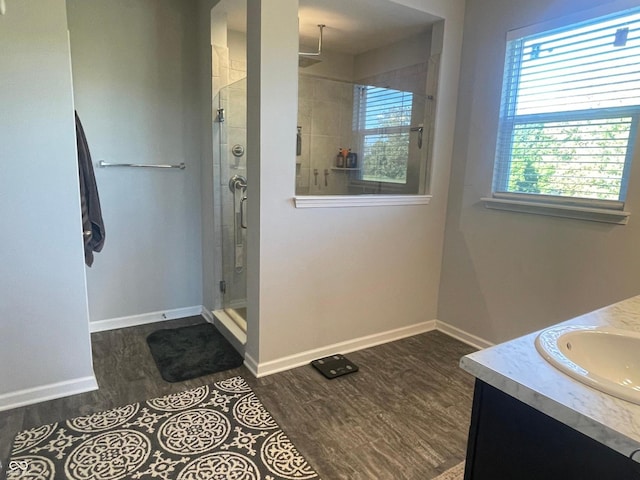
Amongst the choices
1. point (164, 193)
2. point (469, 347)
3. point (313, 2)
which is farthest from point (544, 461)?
point (164, 193)

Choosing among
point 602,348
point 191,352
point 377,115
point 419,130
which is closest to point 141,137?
point 191,352

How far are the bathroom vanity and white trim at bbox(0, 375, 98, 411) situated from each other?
6.89 ft

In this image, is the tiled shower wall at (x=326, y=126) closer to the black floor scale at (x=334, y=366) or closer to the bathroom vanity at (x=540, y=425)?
the black floor scale at (x=334, y=366)

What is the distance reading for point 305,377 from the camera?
2.46m

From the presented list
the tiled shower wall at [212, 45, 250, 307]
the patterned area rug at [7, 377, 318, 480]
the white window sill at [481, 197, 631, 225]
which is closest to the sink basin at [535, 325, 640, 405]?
the patterned area rug at [7, 377, 318, 480]

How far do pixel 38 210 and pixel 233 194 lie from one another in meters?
1.38

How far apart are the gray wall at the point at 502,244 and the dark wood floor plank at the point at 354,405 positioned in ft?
1.47

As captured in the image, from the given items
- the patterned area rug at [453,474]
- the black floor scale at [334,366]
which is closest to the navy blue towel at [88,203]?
the black floor scale at [334,366]

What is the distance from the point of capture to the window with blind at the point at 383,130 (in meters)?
3.00

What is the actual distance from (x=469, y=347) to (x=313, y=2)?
8.65 ft

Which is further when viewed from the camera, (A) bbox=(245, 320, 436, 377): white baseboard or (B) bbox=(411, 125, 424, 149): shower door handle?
(B) bbox=(411, 125, 424, 149): shower door handle

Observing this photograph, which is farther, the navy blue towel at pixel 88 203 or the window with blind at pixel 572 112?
the navy blue towel at pixel 88 203

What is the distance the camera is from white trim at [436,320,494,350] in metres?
2.91

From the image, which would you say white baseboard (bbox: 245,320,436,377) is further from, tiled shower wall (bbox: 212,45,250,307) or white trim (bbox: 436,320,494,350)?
tiled shower wall (bbox: 212,45,250,307)
